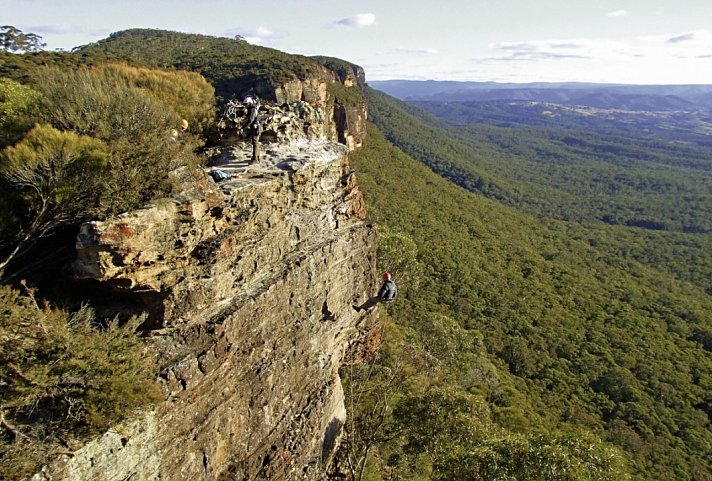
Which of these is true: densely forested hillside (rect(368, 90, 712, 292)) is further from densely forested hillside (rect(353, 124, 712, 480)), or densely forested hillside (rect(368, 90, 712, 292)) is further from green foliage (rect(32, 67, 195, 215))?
green foliage (rect(32, 67, 195, 215))

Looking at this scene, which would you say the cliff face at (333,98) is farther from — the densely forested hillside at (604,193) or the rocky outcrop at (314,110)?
the densely forested hillside at (604,193)

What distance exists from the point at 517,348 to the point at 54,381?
43.5 meters

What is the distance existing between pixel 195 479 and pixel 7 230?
6.24 meters

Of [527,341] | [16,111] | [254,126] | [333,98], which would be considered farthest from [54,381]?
[333,98]

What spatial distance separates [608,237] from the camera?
9250 centimetres

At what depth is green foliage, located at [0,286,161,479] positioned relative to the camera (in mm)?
6812

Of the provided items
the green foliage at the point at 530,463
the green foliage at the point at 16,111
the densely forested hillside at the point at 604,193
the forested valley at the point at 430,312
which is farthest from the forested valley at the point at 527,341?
the green foliage at the point at 16,111

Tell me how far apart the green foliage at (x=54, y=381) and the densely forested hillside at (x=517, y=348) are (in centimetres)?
974

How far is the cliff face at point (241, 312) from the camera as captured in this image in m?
8.38

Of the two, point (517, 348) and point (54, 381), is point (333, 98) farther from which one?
point (54, 381)

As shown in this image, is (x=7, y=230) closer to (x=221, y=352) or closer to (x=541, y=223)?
(x=221, y=352)

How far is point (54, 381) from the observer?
23.7ft

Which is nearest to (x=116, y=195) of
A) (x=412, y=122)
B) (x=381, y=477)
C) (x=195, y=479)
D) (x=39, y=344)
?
(x=39, y=344)

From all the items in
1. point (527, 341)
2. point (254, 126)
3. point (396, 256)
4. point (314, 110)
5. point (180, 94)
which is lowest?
point (527, 341)
